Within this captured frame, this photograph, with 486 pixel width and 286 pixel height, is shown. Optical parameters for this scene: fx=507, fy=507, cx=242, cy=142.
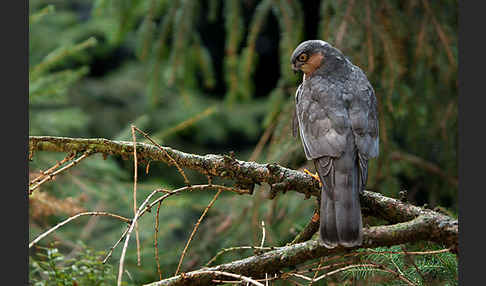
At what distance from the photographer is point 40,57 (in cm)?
521

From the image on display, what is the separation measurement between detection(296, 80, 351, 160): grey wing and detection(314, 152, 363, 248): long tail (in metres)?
0.06

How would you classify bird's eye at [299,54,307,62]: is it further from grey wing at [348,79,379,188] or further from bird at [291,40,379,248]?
grey wing at [348,79,379,188]

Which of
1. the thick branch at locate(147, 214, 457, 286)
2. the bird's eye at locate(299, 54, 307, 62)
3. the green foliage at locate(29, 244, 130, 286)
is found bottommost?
the green foliage at locate(29, 244, 130, 286)

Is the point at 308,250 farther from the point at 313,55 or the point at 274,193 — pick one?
the point at 313,55

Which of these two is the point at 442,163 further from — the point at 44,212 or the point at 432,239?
the point at 44,212

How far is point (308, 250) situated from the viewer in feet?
5.22

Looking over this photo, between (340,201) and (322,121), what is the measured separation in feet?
1.86

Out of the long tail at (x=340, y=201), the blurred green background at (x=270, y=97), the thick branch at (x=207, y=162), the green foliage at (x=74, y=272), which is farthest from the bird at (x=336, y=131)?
the green foliage at (x=74, y=272)

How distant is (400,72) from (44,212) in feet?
7.43

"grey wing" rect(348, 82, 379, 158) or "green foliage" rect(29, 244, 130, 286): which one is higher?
"grey wing" rect(348, 82, 379, 158)

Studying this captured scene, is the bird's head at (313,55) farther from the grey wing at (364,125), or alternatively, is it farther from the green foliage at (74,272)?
the green foliage at (74,272)

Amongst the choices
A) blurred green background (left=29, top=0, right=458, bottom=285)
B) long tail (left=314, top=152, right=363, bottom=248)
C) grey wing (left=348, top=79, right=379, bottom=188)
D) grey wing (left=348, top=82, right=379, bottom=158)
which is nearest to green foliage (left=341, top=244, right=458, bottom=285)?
long tail (left=314, top=152, right=363, bottom=248)

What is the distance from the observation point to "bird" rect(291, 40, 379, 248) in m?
1.83

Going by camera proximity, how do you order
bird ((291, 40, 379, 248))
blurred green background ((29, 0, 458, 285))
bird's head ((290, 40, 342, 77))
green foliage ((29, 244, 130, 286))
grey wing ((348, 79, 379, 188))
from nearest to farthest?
1. bird ((291, 40, 379, 248))
2. green foliage ((29, 244, 130, 286))
3. grey wing ((348, 79, 379, 188))
4. bird's head ((290, 40, 342, 77))
5. blurred green background ((29, 0, 458, 285))
